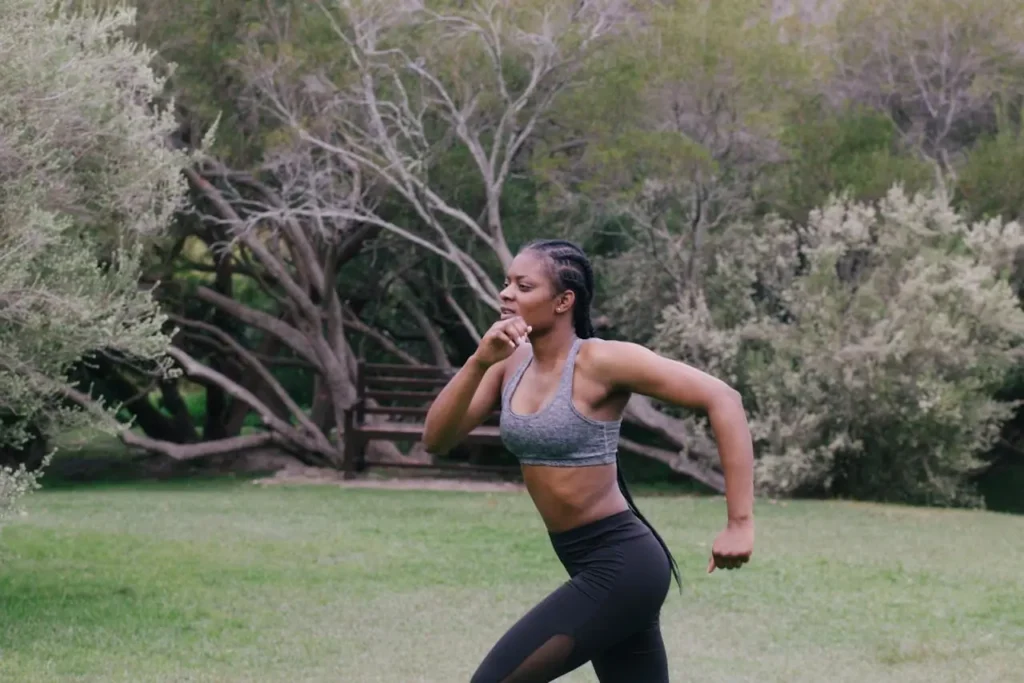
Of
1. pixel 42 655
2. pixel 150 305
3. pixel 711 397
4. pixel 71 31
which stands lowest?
pixel 42 655

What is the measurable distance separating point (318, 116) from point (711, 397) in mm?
14497

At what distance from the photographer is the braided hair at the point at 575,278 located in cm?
399

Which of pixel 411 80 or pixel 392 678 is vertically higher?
pixel 411 80

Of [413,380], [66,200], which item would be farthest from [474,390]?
[413,380]

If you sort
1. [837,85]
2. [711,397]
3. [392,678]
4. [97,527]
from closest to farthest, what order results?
[711,397]
[392,678]
[97,527]
[837,85]

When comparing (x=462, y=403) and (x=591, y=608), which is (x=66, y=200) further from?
(x=591, y=608)

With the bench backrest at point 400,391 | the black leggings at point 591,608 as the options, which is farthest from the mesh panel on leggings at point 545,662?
the bench backrest at point 400,391

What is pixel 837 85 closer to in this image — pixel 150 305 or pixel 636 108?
pixel 636 108

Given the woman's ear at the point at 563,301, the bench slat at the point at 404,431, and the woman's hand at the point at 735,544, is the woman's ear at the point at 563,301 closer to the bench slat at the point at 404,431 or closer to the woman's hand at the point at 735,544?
the woman's hand at the point at 735,544

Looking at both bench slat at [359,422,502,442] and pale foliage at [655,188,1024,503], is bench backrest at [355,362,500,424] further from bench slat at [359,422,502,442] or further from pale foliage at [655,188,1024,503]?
pale foliage at [655,188,1024,503]

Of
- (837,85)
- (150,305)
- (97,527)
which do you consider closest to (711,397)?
(150,305)

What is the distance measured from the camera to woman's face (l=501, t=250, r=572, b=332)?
3.95 meters

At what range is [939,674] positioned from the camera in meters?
7.26

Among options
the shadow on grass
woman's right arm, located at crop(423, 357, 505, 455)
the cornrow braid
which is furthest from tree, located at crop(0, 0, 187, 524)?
the shadow on grass
